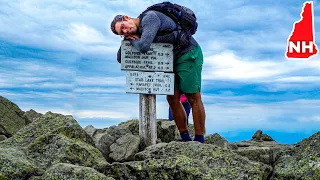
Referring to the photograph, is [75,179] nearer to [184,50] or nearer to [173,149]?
[173,149]

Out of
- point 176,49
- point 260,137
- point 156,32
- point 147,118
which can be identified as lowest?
point 260,137

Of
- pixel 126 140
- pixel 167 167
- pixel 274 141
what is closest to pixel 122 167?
pixel 167 167

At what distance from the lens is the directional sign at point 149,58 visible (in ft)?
34.8

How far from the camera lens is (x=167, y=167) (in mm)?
6215

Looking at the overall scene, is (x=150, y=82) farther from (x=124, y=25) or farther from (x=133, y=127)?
(x=133, y=127)

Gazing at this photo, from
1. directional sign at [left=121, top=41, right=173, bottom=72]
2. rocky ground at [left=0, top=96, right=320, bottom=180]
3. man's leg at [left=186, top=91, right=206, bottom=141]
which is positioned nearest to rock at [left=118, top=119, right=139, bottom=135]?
man's leg at [left=186, top=91, right=206, bottom=141]

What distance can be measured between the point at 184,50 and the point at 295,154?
418cm

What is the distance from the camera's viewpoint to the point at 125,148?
1023 centimetres

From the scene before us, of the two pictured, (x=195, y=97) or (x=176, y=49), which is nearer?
(x=176, y=49)

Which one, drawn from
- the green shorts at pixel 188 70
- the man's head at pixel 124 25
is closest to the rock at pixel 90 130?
the green shorts at pixel 188 70

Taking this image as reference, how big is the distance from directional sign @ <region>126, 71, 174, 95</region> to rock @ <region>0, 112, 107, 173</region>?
2.66 meters

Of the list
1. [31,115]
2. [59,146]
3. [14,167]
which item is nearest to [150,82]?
[59,146]

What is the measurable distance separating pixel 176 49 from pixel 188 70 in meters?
0.55

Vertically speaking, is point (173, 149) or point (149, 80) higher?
point (149, 80)
